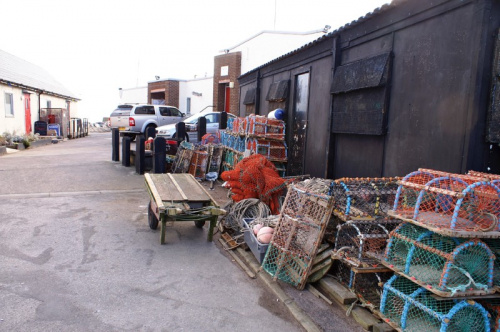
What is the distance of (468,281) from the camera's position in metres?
3.06

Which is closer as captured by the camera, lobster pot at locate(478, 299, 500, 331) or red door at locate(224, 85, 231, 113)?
lobster pot at locate(478, 299, 500, 331)

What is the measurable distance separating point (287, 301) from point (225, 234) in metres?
2.30

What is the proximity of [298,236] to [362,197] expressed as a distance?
1.00m

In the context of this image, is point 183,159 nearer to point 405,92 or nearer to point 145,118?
point 405,92

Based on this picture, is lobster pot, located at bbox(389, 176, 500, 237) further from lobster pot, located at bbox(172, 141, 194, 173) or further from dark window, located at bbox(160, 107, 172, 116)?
dark window, located at bbox(160, 107, 172, 116)

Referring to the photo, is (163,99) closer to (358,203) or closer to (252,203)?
(252,203)

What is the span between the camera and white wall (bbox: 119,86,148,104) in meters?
35.8

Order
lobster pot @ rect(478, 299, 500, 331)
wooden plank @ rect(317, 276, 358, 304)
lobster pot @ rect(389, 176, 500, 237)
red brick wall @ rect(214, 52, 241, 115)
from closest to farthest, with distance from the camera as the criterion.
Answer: lobster pot @ rect(389, 176, 500, 237)
lobster pot @ rect(478, 299, 500, 331)
wooden plank @ rect(317, 276, 358, 304)
red brick wall @ rect(214, 52, 241, 115)

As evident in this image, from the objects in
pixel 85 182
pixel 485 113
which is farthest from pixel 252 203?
pixel 85 182

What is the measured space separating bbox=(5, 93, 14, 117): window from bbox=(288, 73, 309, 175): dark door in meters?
17.5

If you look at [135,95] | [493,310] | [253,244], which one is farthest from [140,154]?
[135,95]

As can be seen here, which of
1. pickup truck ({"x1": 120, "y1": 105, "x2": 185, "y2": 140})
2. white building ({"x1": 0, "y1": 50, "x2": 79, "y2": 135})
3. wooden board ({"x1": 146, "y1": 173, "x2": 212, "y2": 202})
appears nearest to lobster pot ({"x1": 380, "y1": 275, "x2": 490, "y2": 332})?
wooden board ({"x1": 146, "y1": 173, "x2": 212, "y2": 202})

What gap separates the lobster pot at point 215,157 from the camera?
1122 cm

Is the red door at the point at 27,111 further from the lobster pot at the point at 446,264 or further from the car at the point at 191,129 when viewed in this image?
the lobster pot at the point at 446,264
